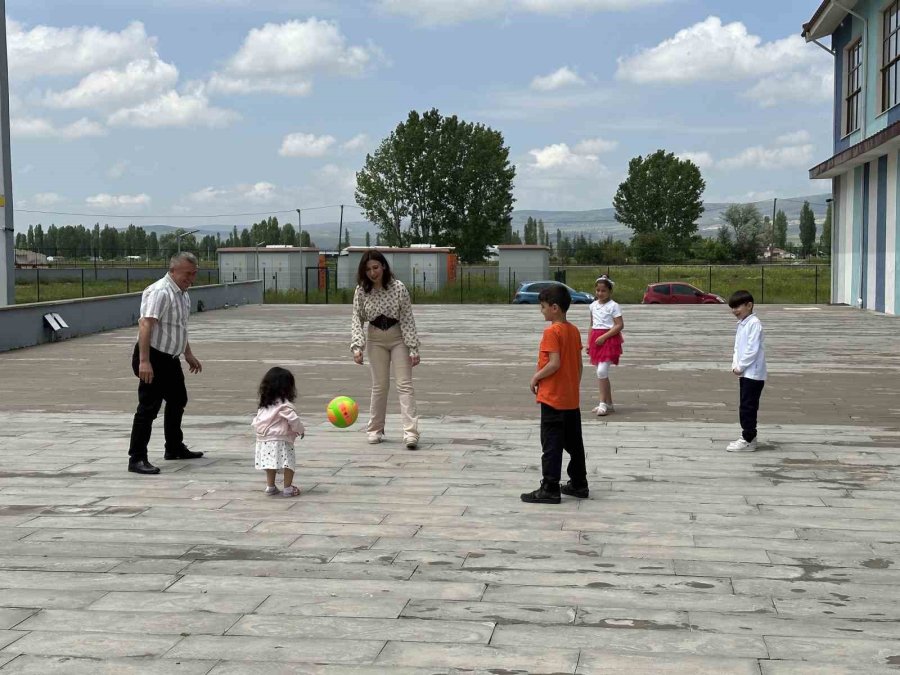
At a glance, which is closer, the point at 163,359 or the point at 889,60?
the point at 163,359

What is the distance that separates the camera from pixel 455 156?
317 ft

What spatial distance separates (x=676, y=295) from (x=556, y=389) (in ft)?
114

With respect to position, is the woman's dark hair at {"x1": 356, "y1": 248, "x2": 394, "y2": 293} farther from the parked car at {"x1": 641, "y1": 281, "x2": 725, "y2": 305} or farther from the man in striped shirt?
the parked car at {"x1": 641, "y1": 281, "x2": 725, "y2": 305}

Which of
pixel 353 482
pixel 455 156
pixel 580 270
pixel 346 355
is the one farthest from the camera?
pixel 455 156

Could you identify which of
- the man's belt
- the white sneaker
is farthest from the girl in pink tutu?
the man's belt

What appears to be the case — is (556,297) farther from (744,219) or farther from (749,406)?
(744,219)

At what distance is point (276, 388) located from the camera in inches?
305

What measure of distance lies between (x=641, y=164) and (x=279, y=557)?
128m

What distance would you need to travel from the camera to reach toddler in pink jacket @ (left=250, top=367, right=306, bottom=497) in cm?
771

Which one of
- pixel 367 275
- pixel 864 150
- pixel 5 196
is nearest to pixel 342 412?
pixel 367 275

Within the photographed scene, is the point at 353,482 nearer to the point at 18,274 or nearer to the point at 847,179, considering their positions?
the point at 847,179

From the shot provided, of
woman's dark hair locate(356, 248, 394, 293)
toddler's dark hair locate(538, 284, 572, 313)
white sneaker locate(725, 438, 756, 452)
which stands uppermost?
woman's dark hair locate(356, 248, 394, 293)

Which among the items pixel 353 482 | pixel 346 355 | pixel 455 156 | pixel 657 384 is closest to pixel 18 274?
pixel 455 156

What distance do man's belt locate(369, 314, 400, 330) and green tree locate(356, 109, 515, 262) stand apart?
87.5 metres
